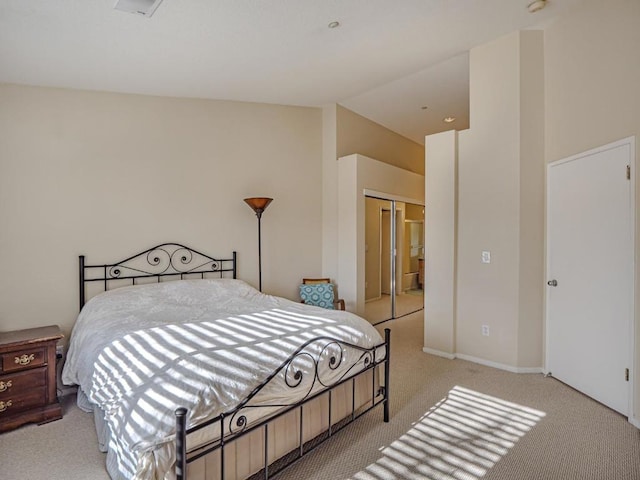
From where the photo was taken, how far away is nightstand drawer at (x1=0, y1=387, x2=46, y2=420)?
2.60 metres

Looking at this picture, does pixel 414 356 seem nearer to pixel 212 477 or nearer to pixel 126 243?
pixel 212 477

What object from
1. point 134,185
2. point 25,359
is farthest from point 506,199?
point 25,359

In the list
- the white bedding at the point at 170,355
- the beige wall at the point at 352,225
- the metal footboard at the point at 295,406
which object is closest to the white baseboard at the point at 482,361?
the beige wall at the point at 352,225

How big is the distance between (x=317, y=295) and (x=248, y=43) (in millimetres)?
3000

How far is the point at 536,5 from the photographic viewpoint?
3.06 meters

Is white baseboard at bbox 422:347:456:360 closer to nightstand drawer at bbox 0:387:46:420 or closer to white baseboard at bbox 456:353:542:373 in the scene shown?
white baseboard at bbox 456:353:542:373

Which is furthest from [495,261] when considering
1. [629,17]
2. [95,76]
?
[95,76]

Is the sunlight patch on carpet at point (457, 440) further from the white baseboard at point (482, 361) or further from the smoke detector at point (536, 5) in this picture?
the smoke detector at point (536, 5)

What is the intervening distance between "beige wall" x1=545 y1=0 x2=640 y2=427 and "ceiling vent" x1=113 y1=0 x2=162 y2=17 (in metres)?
3.40

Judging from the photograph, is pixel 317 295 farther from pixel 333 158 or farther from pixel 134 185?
pixel 134 185

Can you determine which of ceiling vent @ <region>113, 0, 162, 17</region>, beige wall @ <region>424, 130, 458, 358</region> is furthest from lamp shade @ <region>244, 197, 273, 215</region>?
ceiling vent @ <region>113, 0, 162, 17</region>

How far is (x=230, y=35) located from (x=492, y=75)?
267 cm

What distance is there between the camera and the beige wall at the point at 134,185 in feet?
10.5

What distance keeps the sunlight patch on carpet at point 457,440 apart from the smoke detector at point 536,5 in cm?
336
